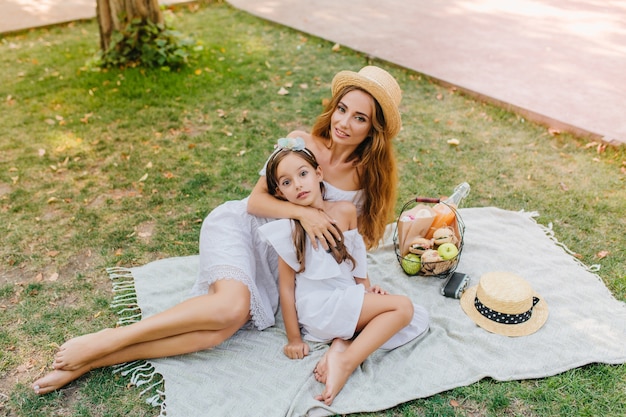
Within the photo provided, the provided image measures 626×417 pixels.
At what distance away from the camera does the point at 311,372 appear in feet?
9.20

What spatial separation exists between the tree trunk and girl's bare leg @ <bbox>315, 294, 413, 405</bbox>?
4.99 meters

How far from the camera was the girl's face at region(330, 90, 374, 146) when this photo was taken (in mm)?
2934

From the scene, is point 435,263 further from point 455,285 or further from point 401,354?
point 401,354

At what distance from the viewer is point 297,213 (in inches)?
114

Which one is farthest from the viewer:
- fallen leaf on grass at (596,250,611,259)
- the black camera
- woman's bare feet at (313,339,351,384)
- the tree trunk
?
the tree trunk

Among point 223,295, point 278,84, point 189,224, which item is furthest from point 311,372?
point 278,84

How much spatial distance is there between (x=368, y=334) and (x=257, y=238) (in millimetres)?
875

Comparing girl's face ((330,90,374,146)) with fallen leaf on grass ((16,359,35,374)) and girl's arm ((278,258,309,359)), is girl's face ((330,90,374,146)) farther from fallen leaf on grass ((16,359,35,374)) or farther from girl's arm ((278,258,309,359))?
fallen leaf on grass ((16,359,35,374))

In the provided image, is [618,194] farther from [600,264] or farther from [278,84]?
[278,84]

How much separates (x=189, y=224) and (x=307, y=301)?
1.57 m

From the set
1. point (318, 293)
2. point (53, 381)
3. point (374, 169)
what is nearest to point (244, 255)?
point (318, 293)

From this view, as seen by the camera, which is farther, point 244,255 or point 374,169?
point 374,169

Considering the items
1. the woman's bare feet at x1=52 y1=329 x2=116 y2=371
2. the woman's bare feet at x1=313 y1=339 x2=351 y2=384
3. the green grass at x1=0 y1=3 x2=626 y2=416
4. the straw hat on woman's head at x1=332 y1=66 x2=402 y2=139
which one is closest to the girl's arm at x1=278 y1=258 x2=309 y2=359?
the woman's bare feet at x1=313 y1=339 x2=351 y2=384

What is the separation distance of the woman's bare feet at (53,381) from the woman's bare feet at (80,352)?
3cm
